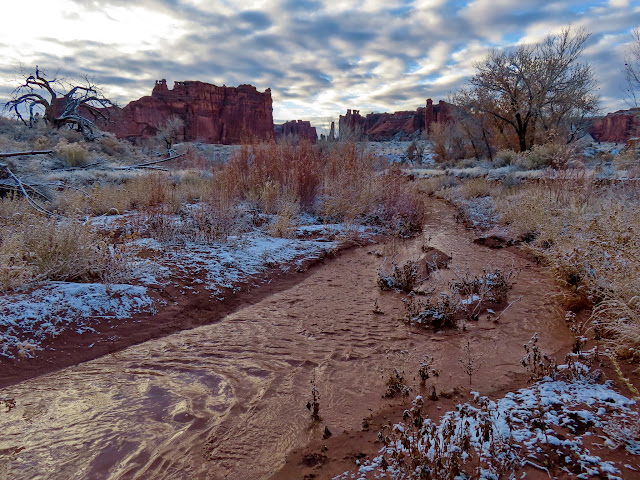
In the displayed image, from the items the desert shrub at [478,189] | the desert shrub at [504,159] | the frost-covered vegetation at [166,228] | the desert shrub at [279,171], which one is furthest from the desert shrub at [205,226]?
the desert shrub at [504,159]

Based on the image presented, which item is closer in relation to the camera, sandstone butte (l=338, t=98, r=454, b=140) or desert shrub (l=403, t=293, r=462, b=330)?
desert shrub (l=403, t=293, r=462, b=330)

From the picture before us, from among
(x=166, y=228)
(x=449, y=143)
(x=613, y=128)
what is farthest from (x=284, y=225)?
(x=613, y=128)

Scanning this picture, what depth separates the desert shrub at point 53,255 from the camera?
4047mm

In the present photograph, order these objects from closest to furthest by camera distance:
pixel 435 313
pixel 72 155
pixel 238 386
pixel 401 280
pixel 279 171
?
pixel 238 386 → pixel 435 313 → pixel 401 280 → pixel 279 171 → pixel 72 155

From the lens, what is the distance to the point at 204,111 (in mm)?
70438

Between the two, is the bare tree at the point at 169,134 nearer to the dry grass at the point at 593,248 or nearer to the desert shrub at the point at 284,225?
the desert shrub at the point at 284,225

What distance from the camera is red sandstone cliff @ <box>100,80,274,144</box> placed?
214 feet

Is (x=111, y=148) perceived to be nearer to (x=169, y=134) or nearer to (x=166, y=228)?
(x=169, y=134)

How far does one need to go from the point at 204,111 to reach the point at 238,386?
75452 mm

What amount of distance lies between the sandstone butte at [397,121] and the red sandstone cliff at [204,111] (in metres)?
21.0

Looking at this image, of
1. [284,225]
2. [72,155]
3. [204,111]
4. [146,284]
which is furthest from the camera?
[204,111]

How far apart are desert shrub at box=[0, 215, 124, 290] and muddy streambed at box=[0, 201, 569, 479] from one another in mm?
1449

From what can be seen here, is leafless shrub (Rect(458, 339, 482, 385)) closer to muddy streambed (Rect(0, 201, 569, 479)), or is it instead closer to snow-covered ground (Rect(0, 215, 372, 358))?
muddy streambed (Rect(0, 201, 569, 479))

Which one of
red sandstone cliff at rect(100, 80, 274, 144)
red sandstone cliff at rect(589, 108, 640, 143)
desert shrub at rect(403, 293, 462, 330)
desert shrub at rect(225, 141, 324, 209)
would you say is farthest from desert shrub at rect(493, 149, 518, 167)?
red sandstone cliff at rect(100, 80, 274, 144)
